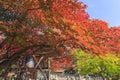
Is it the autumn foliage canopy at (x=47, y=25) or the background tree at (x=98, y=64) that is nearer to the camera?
the autumn foliage canopy at (x=47, y=25)

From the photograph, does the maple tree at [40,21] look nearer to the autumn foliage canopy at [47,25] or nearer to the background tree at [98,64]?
the autumn foliage canopy at [47,25]

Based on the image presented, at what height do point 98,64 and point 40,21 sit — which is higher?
point 40,21

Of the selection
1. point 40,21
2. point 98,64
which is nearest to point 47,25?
point 40,21

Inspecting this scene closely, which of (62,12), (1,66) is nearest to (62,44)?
(62,12)

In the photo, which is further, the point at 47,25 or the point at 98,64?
the point at 98,64

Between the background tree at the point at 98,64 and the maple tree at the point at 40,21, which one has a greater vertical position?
the maple tree at the point at 40,21

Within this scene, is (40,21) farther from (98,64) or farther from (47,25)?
(98,64)

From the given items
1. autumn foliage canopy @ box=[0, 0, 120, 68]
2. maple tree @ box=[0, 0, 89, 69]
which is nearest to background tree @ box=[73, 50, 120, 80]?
autumn foliage canopy @ box=[0, 0, 120, 68]

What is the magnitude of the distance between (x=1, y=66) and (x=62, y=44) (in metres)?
3.00

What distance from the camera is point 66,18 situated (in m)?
11.5

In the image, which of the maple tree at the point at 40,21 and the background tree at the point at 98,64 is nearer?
the maple tree at the point at 40,21

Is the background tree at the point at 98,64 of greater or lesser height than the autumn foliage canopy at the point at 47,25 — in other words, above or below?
below

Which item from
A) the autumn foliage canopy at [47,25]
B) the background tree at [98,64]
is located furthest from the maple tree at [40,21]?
the background tree at [98,64]

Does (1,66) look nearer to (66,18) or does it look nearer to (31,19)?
(31,19)
